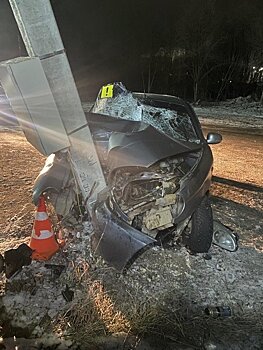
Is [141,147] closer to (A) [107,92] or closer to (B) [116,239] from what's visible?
(B) [116,239]

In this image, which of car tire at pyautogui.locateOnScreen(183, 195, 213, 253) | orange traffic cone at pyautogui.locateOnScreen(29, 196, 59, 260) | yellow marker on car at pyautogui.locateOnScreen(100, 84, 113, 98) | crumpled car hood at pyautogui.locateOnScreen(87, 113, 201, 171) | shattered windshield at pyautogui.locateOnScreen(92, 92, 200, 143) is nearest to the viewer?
crumpled car hood at pyautogui.locateOnScreen(87, 113, 201, 171)

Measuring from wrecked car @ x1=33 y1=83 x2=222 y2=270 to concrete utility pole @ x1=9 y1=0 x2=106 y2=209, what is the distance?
22 cm

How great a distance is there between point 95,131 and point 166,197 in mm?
1420

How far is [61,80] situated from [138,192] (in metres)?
1.39

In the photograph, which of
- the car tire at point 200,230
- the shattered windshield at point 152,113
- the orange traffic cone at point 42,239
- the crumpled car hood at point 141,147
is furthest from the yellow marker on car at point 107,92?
the car tire at point 200,230

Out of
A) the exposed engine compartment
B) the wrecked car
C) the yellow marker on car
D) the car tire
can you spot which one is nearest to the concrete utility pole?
the wrecked car

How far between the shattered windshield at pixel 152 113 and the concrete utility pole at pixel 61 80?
1273 mm

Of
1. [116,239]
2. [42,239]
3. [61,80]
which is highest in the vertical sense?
[61,80]

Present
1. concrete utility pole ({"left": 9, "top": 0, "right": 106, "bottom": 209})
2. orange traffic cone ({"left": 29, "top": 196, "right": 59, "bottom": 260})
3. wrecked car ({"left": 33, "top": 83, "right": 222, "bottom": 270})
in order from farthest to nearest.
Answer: orange traffic cone ({"left": 29, "top": 196, "right": 59, "bottom": 260})
wrecked car ({"left": 33, "top": 83, "right": 222, "bottom": 270})
concrete utility pole ({"left": 9, "top": 0, "right": 106, "bottom": 209})

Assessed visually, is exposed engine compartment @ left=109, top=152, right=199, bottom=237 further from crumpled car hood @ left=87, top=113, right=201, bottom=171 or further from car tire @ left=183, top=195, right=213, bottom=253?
car tire @ left=183, top=195, right=213, bottom=253

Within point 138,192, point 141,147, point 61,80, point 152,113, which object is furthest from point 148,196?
point 152,113

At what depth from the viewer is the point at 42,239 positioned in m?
3.59

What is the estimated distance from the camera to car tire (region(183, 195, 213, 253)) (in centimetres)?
368

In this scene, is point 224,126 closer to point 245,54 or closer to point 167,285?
point 167,285
